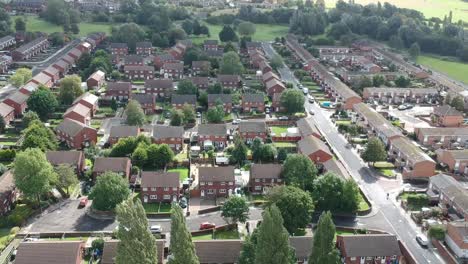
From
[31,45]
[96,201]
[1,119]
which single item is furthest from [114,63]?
[96,201]

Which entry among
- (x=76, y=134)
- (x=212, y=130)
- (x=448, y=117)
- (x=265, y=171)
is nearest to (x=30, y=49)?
(x=76, y=134)

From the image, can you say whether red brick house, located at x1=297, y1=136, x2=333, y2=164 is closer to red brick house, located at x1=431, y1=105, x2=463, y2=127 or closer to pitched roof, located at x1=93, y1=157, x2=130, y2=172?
pitched roof, located at x1=93, y1=157, x2=130, y2=172

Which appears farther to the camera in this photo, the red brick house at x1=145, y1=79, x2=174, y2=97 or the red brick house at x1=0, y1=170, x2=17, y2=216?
the red brick house at x1=145, y1=79, x2=174, y2=97

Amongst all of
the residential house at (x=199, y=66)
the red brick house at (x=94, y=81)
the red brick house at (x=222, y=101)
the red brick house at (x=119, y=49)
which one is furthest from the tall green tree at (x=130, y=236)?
the red brick house at (x=119, y=49)

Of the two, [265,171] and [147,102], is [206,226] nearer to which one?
[265,171]

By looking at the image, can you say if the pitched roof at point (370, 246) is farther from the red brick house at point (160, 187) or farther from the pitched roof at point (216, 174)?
the red brick house at point (160, 187)

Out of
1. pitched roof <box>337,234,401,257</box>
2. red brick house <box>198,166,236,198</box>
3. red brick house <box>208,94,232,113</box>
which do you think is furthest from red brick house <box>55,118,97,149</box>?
pitched roof <box>337,234,401,257</box>
